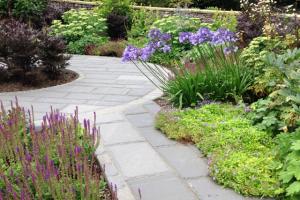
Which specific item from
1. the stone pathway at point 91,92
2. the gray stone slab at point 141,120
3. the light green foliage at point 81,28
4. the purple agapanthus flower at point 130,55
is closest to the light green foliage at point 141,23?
the light green foliage at point 81,28

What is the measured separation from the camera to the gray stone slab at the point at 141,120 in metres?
4.94

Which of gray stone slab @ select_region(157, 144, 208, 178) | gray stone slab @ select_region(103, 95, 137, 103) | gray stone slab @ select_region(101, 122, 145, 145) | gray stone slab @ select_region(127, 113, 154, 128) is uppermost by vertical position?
gray stone slab @ select_region(157, 144, 208, 178)

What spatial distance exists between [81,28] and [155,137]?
6.96 m

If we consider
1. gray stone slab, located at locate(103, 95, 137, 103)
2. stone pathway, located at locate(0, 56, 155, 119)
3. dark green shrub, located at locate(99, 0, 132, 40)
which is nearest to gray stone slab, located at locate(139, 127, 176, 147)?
stone pathway, located at locate(0, 56, 155, 119)

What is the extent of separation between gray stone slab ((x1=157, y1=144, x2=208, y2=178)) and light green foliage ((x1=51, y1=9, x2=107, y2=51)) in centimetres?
692

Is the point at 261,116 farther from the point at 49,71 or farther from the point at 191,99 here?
the point at 49,71

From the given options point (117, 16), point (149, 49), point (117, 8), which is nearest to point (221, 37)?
point (149, 49)

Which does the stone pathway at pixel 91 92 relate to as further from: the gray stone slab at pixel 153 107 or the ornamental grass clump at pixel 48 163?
the ornamental grass clump at pixel 48 163

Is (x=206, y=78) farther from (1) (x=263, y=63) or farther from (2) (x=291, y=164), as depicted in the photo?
(2) (x=291, y=164)

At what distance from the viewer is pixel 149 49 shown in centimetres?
538

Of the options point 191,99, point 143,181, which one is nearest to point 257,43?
point 191,99

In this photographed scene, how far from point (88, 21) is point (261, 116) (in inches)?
306

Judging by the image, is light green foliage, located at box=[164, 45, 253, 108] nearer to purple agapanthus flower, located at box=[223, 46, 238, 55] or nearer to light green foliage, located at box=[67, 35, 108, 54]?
purple agapanthus flower, located at box=[223, 46, 238, 55]

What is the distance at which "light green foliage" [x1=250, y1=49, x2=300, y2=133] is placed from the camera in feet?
12.7
